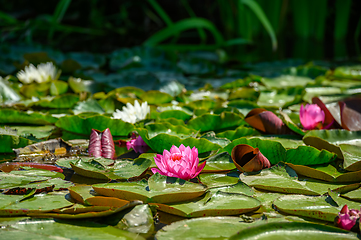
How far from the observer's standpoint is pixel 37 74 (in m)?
2.01

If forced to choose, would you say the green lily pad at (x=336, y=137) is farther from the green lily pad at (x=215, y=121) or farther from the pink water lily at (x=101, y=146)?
the pink water lily at (x=101, y=146)

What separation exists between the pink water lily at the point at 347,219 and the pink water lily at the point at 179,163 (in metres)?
0.36

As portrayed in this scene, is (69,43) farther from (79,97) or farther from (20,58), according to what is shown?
(79,97)

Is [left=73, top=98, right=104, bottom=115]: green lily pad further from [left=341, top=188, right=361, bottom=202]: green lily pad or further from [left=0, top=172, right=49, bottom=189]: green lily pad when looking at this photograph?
[left=341, top=188, right=361, bottom=202]: green lily pad

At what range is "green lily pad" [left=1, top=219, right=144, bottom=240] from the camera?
24.3 inches

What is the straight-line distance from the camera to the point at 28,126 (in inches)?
53.6

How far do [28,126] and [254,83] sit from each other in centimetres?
145

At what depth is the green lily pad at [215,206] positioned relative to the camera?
71 centimetres

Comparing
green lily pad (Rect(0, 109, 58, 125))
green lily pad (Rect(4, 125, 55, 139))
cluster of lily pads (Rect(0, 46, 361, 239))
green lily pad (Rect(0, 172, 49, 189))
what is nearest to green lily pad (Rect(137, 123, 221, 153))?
cluster of lily pads (Rect(0, 46, 361, 239))

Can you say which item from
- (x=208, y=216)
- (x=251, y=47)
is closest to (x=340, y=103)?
(x=208, y=216)

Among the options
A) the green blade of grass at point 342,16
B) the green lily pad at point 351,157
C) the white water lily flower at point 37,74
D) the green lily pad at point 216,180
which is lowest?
the green lily pad at point 216,180

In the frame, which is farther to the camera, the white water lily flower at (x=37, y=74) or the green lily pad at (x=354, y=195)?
the white water lily flower at (x=37, y=74)

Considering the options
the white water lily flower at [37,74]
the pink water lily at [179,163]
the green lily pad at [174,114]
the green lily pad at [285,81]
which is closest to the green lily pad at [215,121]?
the green lily pad at [174,114]

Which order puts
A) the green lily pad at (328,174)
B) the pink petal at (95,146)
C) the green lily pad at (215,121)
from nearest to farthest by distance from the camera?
1. the green lily pad at (328,174)
2. the pink petal at (95,146)
3. the green lily pad at (215,121)
